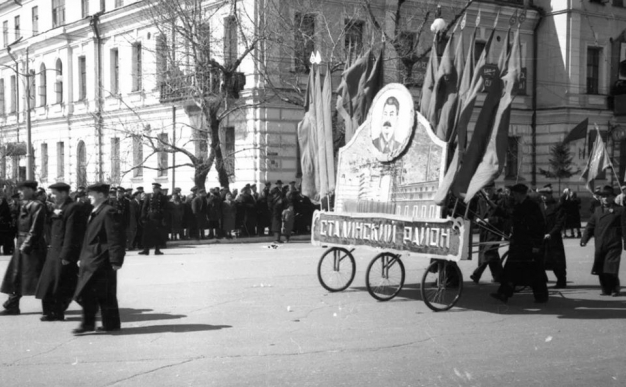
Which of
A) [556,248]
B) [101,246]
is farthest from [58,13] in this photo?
[101,246]

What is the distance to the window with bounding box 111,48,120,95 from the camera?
38.2m

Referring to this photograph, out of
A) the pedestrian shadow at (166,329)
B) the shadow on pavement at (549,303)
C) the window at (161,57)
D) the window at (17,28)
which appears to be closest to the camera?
the pedestrian shadow at (166,329)

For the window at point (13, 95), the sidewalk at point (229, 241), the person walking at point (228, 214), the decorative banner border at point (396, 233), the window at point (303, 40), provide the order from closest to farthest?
1. the decorative banner border at point (396, 233)
2. the sidewalk at point (229, 241)
3. the person walking at point (228, 214)
4. the window at point (303, 40)
5. the window at point (13, 95)

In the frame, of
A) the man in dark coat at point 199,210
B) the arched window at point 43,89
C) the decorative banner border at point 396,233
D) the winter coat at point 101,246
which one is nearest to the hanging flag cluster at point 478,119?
the decorative banner border at point 396,233

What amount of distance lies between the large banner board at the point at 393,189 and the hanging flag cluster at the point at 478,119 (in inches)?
11.7

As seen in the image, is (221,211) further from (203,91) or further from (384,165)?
(384,165)

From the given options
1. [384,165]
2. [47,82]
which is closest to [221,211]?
[384,165]

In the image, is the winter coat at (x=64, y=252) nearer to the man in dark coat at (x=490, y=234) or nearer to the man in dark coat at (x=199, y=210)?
the man in dark coat at (x=490, y=234)

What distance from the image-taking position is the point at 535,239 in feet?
38.9

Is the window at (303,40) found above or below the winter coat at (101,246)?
above

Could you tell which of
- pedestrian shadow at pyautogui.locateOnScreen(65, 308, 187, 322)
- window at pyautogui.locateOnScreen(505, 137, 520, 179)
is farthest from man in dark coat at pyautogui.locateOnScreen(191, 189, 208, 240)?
window at pyautogui.locateOnScreen(505, 137, 520, 179)

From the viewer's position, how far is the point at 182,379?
7316 millimetres

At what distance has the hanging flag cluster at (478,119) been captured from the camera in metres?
10.9

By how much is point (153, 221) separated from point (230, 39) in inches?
378
